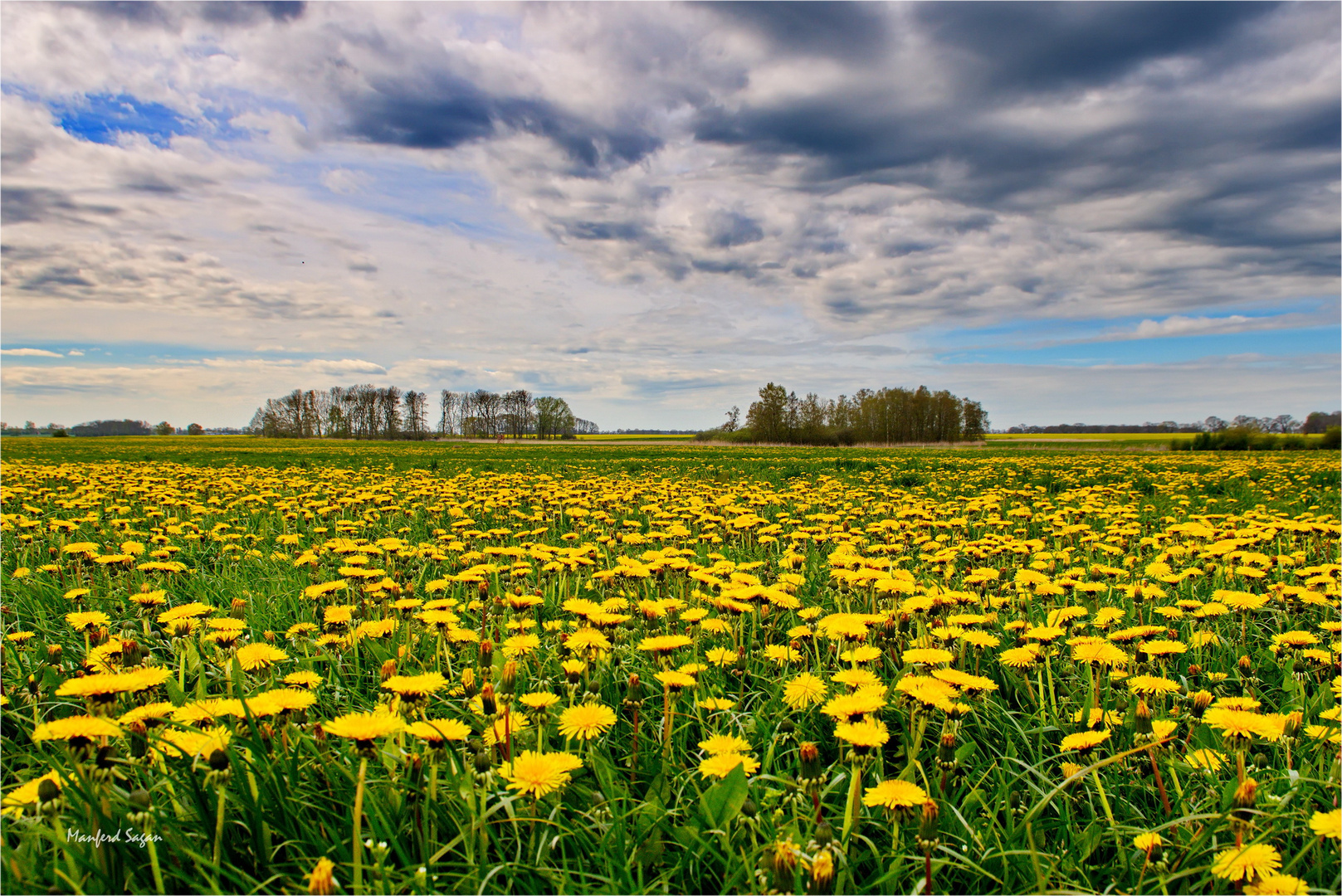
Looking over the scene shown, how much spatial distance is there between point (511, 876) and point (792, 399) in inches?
3311

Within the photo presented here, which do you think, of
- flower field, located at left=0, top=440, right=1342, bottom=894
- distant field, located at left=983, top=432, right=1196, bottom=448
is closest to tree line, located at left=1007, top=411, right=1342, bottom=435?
distant field, located at left=983, top=432, right=1196, bottom=448

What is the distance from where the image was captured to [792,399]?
83.6 metres

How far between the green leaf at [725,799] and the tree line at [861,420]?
7628cm

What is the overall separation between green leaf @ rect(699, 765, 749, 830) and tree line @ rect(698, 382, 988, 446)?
250ft

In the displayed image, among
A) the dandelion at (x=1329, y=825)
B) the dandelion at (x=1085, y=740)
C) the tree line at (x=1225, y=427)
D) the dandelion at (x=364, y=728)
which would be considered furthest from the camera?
the tree line at (x=1225, y=427)

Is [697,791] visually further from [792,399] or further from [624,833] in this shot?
[792,399]

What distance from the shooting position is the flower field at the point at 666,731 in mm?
1649

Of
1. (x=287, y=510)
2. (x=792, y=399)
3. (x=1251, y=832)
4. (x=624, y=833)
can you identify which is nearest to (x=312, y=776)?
(x=624, y=833)

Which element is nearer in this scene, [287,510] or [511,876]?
[511,876]

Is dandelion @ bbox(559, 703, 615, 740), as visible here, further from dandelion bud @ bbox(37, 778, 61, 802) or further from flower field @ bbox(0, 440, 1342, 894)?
dandelion bud @ bbox(37, 778, 61, 802)

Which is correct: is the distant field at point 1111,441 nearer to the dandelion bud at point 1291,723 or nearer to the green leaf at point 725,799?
the dandelion bud at point 1291,723

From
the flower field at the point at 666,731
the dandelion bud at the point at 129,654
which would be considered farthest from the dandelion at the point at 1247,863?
the dandelion bud at the point at 129,654

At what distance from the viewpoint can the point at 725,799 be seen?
6.06 feet

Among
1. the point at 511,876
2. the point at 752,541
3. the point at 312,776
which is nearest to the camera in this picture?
the point at 511,876
